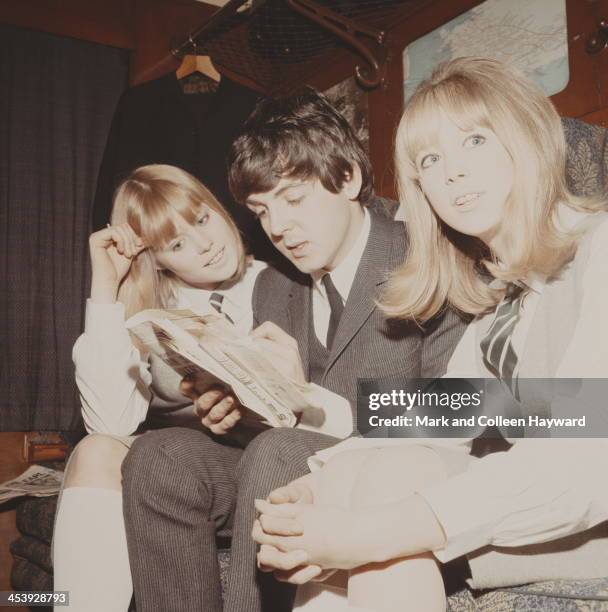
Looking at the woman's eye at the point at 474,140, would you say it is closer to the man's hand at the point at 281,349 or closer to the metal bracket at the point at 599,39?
the man's hand at the point at 281,349

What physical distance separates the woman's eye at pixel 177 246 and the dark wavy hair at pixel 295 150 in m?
0.18

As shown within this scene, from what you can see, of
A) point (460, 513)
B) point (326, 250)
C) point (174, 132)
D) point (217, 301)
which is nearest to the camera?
point (460, 513)

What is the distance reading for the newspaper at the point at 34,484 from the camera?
143 centimetres

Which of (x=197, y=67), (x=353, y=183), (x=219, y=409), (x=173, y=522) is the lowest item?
(x=173, y=522)

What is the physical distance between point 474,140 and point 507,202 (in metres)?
0.09

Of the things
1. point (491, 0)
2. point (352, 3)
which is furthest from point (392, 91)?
point (491, 0)

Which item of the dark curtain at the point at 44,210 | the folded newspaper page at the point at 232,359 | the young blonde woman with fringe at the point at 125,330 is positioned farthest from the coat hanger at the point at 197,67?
the folded newspaper page at the point at 232,359

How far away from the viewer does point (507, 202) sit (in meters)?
0.72

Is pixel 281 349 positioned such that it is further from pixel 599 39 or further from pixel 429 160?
pixel 599 39

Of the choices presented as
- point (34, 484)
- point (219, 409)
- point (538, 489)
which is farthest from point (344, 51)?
point (538, 489)

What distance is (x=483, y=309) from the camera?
79 cm

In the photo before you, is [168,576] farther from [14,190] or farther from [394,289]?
[14,190]

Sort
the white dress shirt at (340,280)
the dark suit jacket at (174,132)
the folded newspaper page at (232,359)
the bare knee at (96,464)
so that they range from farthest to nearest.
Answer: the dark suit jacket at (174,132) → the white dress shirt at (340,280) → the bare knee at (96,464) → the folded newspaper page at (232,359)

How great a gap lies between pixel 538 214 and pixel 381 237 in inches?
12.4
